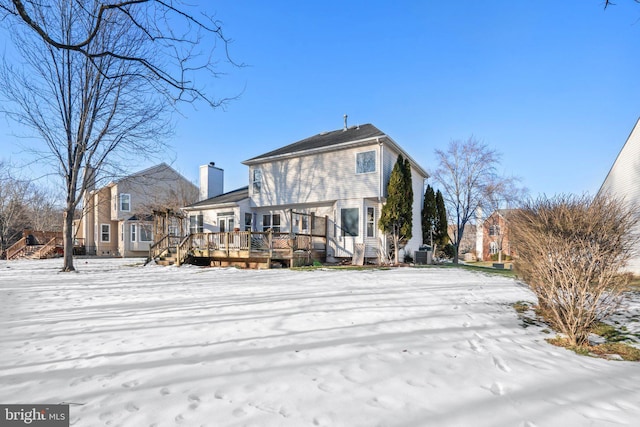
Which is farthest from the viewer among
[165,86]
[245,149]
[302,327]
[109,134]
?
[245,149]

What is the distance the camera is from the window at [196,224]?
70.1 feet

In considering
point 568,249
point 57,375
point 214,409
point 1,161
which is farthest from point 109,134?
point 1,161

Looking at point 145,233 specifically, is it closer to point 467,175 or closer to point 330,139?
point 330,139

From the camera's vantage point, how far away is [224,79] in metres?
5.34

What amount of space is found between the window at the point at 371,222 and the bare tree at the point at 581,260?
Result: 11.1m

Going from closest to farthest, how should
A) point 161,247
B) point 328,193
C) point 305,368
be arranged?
point 305,368, point 328,193, point 161,247

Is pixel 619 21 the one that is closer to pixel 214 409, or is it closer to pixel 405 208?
pixel 214 409

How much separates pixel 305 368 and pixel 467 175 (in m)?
26.1

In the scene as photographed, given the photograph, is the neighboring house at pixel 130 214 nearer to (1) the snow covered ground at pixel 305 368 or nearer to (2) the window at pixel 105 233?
(2) the window at pixel 105 233

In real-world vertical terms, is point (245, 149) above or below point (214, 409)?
above

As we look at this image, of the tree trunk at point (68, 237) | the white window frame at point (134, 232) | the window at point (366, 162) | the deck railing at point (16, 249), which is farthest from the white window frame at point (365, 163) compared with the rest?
the deck railing at point (16, 249)

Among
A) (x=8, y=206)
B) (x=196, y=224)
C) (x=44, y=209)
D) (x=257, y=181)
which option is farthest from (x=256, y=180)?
(x=44, y=209)

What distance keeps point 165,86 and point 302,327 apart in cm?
462

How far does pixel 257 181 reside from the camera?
1966cm
